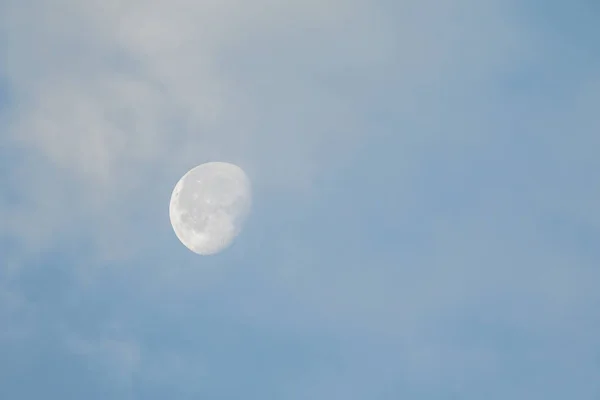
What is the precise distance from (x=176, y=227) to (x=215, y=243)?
3876 mm

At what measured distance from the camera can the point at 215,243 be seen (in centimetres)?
4594

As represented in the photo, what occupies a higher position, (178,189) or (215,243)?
(178,189)

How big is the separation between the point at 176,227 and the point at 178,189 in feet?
10.9

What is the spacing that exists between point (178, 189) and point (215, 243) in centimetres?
536

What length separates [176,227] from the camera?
47219mm

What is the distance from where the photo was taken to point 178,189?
46.2 m
